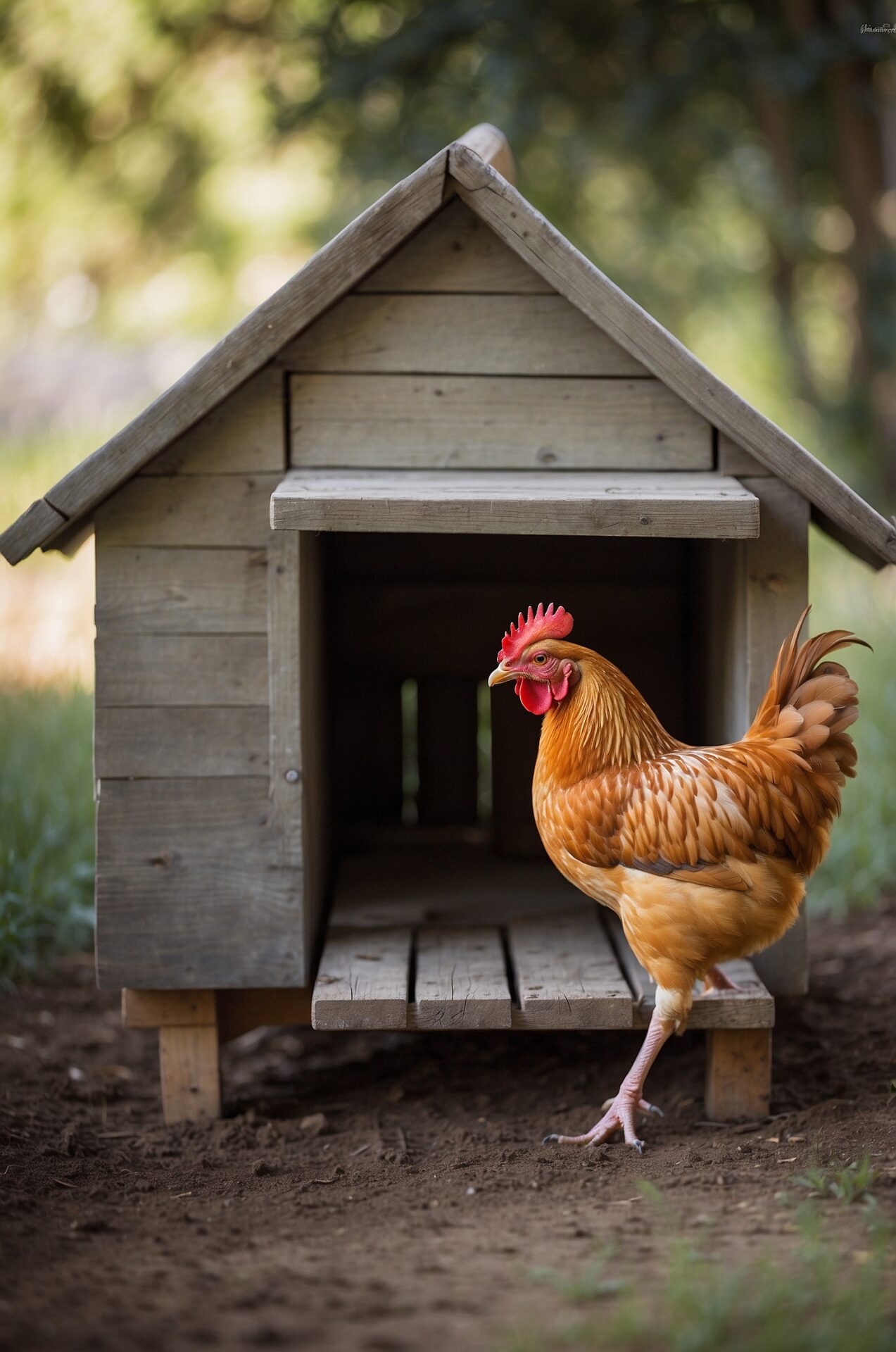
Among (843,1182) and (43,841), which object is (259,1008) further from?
(43,841)

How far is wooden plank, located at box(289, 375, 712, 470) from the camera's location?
312cm

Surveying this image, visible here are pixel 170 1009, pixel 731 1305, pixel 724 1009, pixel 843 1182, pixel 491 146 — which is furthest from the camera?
pixel 491 146

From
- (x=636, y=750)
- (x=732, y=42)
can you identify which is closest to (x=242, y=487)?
(x=636, y=750)

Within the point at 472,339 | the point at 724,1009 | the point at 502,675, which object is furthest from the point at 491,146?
the point at 724,1009

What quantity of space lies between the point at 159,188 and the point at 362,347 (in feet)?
28.6

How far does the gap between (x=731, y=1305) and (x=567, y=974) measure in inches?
53.9

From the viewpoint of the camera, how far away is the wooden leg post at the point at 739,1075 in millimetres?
3207

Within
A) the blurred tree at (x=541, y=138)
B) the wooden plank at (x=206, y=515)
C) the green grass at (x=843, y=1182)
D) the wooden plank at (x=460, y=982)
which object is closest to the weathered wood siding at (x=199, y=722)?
the wooden plank at (x=206, y=515)

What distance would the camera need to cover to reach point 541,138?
7.44 m

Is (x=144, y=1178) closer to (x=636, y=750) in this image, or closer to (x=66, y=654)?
(x=636, y=750)

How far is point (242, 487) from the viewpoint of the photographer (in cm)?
310

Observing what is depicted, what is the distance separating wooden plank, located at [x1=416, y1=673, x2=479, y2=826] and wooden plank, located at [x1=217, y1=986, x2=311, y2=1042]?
1.55m

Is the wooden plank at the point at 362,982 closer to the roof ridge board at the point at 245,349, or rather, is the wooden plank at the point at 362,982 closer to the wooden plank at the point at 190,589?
the wooden plank at the point at 190,589

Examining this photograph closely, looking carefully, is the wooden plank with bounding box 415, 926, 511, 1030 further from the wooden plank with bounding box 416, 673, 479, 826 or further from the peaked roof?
the peaked roof
